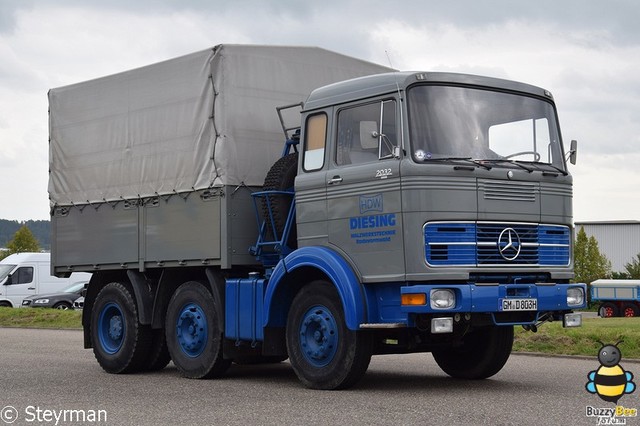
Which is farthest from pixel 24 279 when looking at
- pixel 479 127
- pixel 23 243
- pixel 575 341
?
pixel 23 243

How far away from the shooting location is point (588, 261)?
6931 centimetres

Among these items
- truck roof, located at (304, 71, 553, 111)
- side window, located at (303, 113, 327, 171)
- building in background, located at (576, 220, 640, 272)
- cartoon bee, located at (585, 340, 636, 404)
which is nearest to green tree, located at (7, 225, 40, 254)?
building in background, located at (576, 220, 640, 272)

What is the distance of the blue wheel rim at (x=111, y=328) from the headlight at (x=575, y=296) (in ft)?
20.8

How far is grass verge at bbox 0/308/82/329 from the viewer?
99.5 ft

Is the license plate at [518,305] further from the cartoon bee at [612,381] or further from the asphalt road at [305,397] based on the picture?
the cartoon bee at [612,381]

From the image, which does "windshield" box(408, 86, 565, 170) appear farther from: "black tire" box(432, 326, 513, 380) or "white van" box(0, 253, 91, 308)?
"white van" box(0, 253, 91, 308)

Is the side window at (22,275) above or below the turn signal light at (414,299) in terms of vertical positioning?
above

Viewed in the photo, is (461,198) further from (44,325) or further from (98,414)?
(44,325)

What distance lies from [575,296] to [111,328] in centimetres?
680

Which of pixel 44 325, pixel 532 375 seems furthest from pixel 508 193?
pixel 44 325

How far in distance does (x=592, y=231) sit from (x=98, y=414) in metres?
80.5

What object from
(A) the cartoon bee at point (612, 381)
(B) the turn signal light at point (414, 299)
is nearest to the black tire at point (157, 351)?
(B) the turn signal light at point (414, 299)

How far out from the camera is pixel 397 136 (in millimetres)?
11508

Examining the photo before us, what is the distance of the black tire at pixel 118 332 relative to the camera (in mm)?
15242
